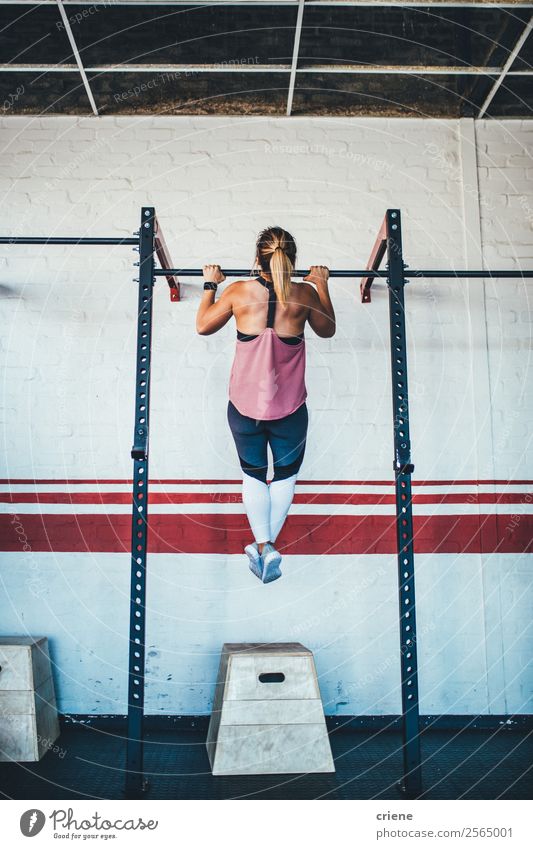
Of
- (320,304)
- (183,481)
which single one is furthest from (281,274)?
(183,481)

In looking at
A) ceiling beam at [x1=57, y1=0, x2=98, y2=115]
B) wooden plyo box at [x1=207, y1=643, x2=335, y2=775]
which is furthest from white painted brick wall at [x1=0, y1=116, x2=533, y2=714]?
wooden plyo box at [x1=207, y1=643, x2=335, y2=775]

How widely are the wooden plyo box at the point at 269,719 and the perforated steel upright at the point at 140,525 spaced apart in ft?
1.44

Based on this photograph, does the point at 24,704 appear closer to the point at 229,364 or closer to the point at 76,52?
the point at 229,364

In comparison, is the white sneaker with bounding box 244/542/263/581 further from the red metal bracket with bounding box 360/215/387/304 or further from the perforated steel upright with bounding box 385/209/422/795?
the red metal bracket with bounding box 360/215/387/304

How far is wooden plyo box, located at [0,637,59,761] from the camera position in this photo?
3039 mm

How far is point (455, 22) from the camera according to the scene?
3617mm

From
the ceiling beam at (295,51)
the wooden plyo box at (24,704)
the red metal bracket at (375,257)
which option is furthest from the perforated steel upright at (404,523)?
the wooden plyo box at (24,704)

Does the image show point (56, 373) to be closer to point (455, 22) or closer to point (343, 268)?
point (343, 268)

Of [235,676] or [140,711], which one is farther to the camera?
[235,676]

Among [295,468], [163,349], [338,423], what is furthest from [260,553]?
[163,349]

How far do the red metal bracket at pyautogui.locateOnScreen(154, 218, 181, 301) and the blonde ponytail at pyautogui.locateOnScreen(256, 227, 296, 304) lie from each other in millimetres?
436

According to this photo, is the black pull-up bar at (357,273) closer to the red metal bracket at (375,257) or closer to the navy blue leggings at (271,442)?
the red metal bracket at (375,257)

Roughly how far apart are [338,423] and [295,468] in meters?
0.80

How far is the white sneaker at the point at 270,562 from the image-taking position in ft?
9.50
